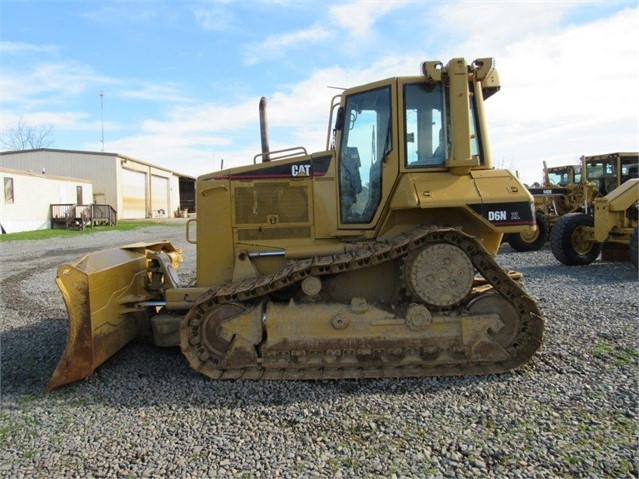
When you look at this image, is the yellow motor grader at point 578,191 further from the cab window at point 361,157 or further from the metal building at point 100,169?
the metal building at point 100,169

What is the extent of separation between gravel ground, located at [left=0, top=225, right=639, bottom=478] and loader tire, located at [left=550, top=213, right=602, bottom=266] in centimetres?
674

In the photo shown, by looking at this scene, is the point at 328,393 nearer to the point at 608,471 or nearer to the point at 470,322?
the point at 470,322

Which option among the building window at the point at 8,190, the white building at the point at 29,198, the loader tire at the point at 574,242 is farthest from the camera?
the white building at the point at 29,198

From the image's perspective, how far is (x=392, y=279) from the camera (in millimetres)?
5285

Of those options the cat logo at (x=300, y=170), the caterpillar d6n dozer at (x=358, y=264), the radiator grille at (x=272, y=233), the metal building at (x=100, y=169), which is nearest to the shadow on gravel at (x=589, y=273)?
the caterpillar d6n dozer at (x=358, y=264)

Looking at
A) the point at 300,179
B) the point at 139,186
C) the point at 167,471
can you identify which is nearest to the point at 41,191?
the point at 139,186

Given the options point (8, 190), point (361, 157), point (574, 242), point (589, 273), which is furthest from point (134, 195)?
point (361, 157)

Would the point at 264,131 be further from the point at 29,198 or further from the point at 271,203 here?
the point at 29,198

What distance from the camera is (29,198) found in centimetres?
2652

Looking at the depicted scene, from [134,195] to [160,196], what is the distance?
6018 mm

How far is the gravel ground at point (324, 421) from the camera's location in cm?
324

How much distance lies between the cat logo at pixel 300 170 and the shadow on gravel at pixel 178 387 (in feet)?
7.37

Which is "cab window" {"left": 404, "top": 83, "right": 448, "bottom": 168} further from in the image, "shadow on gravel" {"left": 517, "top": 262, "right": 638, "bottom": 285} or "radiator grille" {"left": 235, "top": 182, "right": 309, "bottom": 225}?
"shadow on gravel" {"left": 517, "top": 262, "right": 638, "bottom": 285}

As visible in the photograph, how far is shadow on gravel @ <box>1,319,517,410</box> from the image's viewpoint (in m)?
4.27
